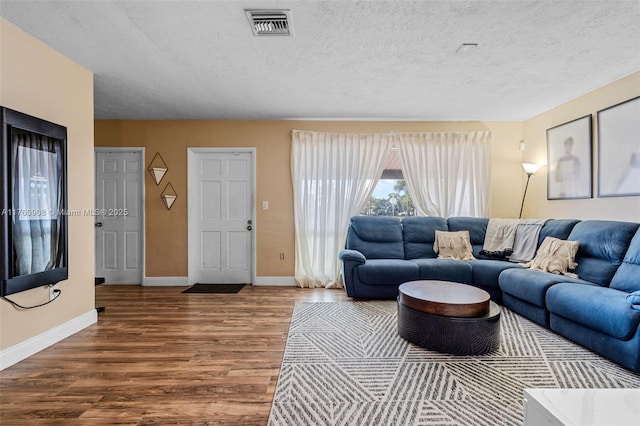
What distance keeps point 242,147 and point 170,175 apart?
1186 millimetres

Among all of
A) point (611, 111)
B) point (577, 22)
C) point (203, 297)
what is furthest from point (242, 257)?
point (611, 111)

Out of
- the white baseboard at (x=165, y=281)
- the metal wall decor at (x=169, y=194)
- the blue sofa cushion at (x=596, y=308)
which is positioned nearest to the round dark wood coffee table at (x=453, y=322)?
the blue sofa cushion at (x=596, y=308)

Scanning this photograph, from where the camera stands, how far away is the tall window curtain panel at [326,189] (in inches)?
178

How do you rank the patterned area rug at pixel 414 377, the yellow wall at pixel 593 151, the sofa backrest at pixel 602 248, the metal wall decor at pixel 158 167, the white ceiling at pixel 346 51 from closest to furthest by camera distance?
the patterned area rug at pixel 414 377, the white ceiling at pixel 346 51, the sofa backrest at pixel 602 248, the yellow wall at pixel 593 151, the metal wall decor at pixel 158 167

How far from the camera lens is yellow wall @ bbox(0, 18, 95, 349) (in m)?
2.22

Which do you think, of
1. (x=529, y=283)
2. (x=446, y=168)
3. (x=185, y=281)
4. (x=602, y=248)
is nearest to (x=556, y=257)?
(x=602, y=248)

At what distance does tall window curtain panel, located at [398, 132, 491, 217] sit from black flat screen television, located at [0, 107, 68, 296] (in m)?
4.13

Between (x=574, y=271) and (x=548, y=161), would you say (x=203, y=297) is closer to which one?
(x=574, y=271)

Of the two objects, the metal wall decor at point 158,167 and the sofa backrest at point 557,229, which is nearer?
the sofa backrest at point 557,229

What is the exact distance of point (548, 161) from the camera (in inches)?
160

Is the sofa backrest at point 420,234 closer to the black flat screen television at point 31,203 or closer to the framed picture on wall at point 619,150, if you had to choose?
the framed picture on wall at point 619,150

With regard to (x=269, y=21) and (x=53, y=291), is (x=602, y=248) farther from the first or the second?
(x=53, y=291)

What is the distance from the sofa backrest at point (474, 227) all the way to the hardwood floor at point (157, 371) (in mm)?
2701

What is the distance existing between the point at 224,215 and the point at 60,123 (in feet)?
7.64
